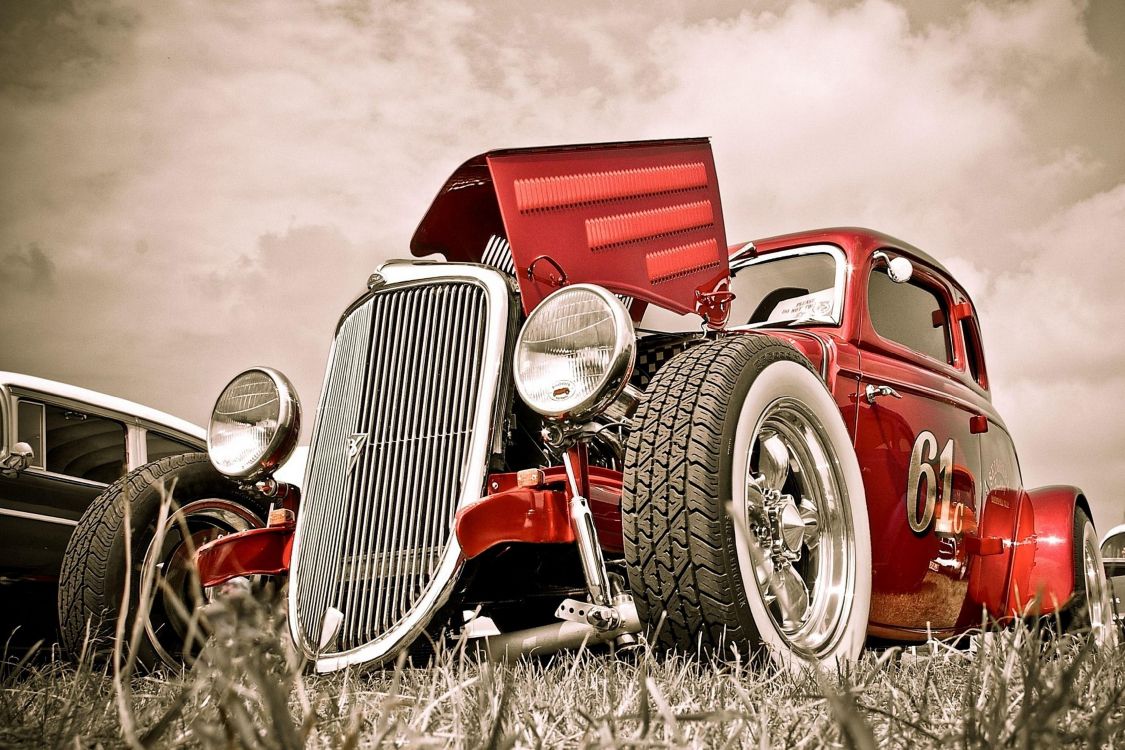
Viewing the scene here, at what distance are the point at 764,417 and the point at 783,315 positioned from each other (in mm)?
1478

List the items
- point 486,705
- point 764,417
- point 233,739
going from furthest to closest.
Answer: point 764,417 < point 486,705 < point 233,739

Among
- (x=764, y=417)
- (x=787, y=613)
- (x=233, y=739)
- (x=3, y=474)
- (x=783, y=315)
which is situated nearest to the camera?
(x=233, y=739)

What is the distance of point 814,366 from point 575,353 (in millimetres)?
1134

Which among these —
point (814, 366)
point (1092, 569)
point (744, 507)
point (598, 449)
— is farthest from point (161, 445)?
point (1092, 569)

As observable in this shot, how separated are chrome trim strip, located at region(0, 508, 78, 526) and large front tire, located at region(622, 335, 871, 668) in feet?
10.3

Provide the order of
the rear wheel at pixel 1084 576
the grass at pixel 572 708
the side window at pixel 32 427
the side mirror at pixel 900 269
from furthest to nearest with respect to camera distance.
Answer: the side window at pixel 32 427 < the rear wheel at pixel 1084 576 < the side mirror at pixel 900 269 < the grass at pixel 572 708

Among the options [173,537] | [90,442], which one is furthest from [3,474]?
[173,537]

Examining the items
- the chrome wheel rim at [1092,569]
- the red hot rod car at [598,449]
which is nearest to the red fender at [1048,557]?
the chrome wheel rim at [1092,569]

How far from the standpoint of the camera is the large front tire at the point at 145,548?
9.22 feet

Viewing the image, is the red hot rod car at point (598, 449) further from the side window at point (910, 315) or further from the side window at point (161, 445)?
the side window at point (161, 445)

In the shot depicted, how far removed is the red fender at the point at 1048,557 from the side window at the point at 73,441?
166 inches

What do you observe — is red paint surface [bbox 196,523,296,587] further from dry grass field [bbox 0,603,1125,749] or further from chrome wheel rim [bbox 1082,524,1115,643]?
chrome wheel rim [bbox 1082,524,1115,643]

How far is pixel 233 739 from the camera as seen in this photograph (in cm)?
73

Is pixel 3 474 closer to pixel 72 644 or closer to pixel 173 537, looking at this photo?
pixel 173 537
